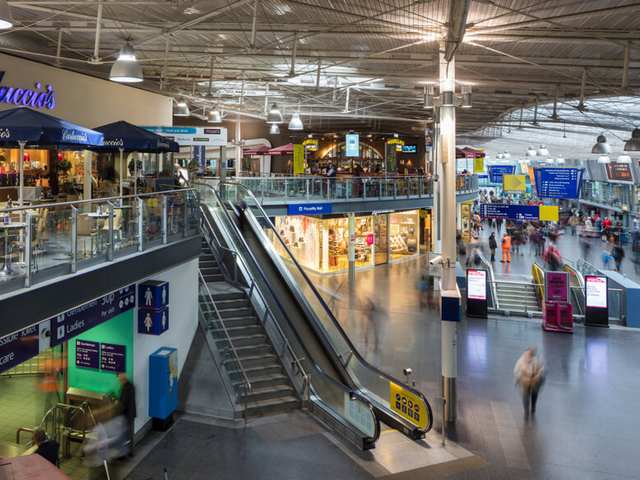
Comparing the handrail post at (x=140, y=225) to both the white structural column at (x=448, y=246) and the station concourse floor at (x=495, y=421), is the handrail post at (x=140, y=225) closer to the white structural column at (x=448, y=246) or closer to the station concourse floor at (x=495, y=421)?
the station concourse floor at (x=495, y=421)

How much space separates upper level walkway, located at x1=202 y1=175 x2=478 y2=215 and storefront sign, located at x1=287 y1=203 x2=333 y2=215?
0.22 m

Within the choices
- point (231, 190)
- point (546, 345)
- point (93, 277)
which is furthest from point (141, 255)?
point (546, 345)

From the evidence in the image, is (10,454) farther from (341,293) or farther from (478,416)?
(341,293)

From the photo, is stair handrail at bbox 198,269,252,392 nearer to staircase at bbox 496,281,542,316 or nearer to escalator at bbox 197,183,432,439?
escalator at bbox 197,183,432,439

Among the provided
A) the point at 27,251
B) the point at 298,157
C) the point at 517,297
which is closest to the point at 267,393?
the point at 27,251

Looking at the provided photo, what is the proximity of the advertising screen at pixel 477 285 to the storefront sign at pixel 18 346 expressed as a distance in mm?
14372

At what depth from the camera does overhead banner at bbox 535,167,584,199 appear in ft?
73.3

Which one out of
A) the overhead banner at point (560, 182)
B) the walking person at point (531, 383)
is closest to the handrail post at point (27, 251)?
the walking person at point (531, 383)

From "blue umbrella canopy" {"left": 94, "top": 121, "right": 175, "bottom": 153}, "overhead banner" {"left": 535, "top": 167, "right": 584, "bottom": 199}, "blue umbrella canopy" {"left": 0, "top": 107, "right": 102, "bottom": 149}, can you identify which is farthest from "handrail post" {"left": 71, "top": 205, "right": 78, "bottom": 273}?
"overhead banner" {"left": 535, "top": 167, "right": 584, "bottom": 199}

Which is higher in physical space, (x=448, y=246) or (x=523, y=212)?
(x=523, y=212)

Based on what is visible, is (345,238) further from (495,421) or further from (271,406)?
(495,421)

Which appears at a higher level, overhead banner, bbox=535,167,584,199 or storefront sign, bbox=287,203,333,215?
overhead banner, bbox=535,167,584,199

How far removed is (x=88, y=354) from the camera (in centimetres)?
1003

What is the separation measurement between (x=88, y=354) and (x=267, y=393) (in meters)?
3.35
